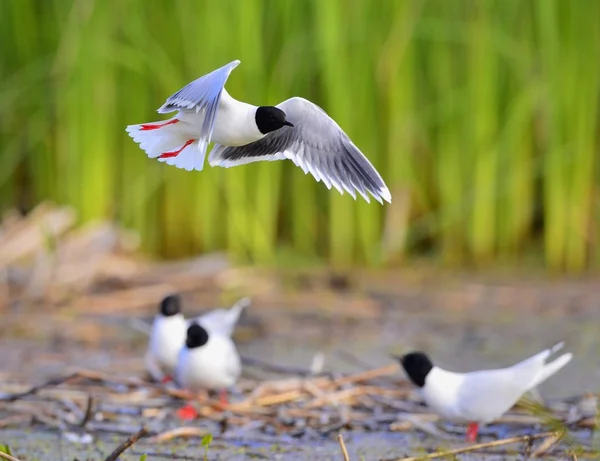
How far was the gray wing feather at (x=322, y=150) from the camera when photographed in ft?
12.9

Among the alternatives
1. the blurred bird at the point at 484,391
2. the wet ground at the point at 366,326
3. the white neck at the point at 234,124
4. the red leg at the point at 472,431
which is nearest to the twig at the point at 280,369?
the wet ground at the point at 366,326

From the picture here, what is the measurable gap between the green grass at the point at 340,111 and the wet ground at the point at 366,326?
424 mm

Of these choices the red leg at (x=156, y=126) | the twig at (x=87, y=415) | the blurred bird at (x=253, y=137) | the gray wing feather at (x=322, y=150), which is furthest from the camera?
the twig at (x=87, y=415)

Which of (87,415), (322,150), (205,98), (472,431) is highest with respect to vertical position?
(205,98)

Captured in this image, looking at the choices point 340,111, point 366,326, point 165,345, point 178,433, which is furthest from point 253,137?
point 340,111

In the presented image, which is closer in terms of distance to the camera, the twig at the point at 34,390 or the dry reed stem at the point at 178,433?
the dry reed stem at the point at 178,433

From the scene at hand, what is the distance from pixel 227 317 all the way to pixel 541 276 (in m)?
2.61

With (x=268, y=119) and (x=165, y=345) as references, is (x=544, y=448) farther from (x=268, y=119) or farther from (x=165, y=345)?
(x=165, y=345)

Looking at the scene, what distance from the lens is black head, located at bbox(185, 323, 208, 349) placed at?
523 centimetres

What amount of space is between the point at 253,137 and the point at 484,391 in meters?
1.40

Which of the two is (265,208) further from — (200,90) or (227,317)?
(200,90)

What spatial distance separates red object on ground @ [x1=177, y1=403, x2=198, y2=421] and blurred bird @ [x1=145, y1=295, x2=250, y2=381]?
58cm

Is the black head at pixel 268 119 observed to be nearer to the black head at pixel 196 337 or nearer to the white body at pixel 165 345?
the black head at pixel 196 337

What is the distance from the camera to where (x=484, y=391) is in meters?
4.47
